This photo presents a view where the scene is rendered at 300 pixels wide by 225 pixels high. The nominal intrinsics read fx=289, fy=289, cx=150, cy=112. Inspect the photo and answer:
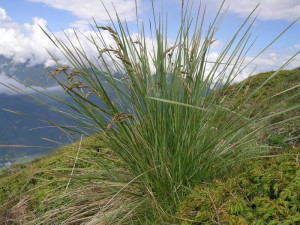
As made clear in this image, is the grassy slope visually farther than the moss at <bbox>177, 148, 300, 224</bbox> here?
Yes

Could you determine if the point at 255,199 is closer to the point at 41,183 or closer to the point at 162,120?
the point at 162,120

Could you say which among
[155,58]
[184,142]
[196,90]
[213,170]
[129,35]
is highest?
[129,35]

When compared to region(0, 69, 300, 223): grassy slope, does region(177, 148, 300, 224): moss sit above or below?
above

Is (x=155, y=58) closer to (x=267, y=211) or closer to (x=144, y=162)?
(x=144, y=162)

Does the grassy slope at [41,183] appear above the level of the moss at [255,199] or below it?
below

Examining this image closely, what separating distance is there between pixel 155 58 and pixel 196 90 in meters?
0.56

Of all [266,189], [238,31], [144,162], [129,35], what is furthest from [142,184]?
[238,31]

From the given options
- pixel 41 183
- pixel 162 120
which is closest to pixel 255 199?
pixel 162 120

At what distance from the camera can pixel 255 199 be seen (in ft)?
5.74

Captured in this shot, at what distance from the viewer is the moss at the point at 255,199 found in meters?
1.59

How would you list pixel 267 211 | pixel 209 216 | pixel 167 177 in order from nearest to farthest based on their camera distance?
1. pixel 267 211
2. pixel 209 216
3. pixel 167 177

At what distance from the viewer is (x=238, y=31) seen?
2566 millimetres

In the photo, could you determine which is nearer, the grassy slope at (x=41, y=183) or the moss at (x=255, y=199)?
the moss at (x=255, y=199)

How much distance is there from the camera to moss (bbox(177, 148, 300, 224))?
1.59 meters
